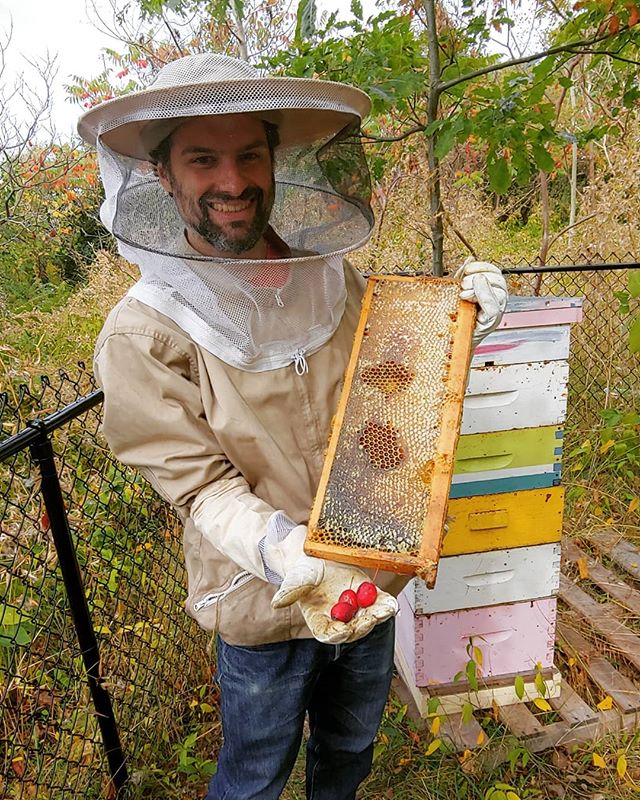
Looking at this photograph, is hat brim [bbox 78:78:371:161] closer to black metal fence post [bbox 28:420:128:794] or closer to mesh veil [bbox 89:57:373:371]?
mesh veil [bbox 89:57:373:371]

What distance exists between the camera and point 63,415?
5.84 feet

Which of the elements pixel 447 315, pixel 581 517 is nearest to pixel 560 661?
pixel 581 517

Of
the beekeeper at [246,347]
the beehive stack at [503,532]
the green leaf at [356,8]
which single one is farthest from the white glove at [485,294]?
the green leaf at [356,8]

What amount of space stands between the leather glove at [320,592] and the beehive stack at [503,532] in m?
1.02

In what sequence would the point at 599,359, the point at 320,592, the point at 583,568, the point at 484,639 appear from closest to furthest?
the point at 320,592
the point at 484,639
the point at 583,568
the point at 599,359

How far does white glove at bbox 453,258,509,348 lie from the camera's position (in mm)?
1564

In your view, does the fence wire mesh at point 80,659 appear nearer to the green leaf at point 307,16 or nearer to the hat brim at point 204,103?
the hat brim at point 204,103

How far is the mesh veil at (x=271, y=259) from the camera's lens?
1.38 metres

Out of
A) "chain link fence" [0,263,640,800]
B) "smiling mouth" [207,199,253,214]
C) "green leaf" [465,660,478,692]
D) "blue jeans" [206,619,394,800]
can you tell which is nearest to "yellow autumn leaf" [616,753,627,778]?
"green leaf" [465,660,478,692]

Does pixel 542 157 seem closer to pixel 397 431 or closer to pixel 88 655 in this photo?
pixel 397 431

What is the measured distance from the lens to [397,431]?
57.1 inches

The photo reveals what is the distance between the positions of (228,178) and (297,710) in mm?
1412

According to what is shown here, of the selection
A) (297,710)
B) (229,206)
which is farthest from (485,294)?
(297,710)

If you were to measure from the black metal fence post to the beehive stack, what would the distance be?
1.19 m
